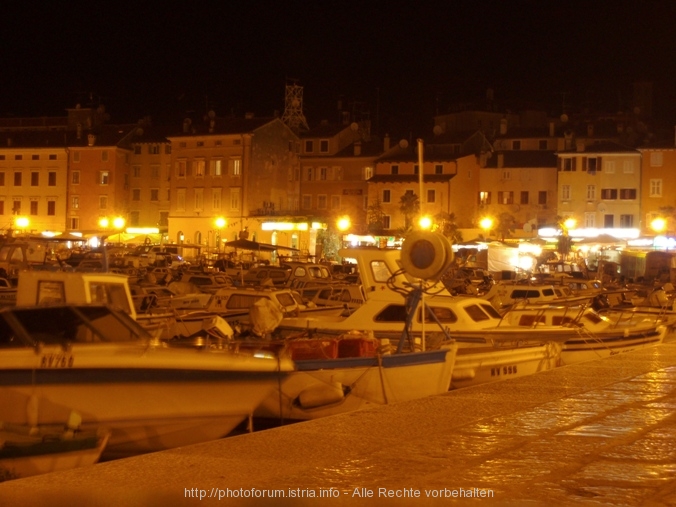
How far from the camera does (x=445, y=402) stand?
1077 cm

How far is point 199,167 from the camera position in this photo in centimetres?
8256

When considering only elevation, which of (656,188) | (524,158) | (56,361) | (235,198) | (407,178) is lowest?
(56,361)

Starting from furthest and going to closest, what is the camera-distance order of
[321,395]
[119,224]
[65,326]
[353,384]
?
[119,224] < [353,384] < [321,395] < [65,326]

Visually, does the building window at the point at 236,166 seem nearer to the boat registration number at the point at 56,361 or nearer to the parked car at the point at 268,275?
the parked car at the point at 268,275

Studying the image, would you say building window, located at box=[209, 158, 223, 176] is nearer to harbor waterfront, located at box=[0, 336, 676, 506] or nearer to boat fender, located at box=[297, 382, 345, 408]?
boat fender, located at box=[297, 382, 345, 408]

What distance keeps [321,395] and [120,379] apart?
304cm

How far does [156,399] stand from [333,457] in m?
3.62

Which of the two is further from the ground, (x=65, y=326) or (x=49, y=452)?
(x=65, y=326)

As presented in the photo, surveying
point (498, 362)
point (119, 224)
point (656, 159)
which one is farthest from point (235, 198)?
point (498, 362)

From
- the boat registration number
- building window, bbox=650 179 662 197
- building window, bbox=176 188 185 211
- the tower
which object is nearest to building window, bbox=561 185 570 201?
building window, bbox=650 179 662 197

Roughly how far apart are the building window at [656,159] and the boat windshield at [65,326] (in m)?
68.2

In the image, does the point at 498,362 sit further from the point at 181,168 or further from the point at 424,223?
the point at 181,168

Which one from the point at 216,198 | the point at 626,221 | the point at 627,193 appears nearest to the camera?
the point at 627,193

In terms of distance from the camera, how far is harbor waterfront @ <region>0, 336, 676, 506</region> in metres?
6.75
